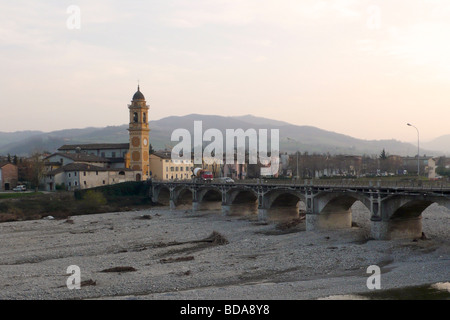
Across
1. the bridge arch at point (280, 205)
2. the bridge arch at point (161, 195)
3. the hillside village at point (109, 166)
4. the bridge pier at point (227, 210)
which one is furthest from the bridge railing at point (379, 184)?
the bridge arch at point (161, 195)

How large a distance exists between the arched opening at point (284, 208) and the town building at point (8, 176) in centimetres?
6634

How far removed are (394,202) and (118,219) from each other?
46.0 metres

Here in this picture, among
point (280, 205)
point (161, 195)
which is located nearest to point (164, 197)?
point (161, 195)

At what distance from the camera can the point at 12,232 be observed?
61406 millimetres

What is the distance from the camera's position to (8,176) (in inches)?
4161

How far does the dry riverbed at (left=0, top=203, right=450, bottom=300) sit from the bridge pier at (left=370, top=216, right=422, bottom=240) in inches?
45.5

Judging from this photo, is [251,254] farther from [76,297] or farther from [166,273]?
[76,297]

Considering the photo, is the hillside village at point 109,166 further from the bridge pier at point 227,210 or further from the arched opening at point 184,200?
the arched opening at point 184,200

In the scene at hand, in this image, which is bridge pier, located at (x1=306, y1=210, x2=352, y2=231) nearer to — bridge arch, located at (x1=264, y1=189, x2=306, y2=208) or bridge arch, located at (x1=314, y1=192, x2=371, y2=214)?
bridge arch, located at (x1=314, y1=192, x2=371, y2=214)

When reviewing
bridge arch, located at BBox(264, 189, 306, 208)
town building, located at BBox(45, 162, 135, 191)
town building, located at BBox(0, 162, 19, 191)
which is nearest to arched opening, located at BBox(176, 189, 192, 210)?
town building, located at BBox(45, 162, 135, 191)

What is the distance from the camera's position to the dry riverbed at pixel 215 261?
2933 centimetres

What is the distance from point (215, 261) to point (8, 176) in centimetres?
8176

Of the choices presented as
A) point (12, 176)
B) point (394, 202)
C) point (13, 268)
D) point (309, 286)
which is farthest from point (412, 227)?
point (12, 176)

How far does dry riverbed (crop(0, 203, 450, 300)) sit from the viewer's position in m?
29.3
